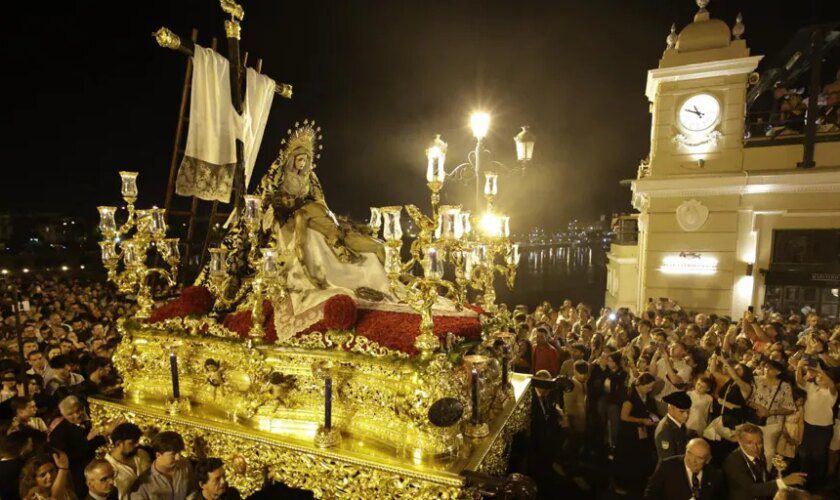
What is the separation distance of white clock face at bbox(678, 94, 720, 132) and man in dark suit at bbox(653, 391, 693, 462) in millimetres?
10762

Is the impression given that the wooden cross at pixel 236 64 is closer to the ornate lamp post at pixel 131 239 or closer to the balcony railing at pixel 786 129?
the ornate lamp post at pixel 131 239

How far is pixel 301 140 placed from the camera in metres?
6.39

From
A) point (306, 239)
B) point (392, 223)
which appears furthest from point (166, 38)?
point (392, 223)

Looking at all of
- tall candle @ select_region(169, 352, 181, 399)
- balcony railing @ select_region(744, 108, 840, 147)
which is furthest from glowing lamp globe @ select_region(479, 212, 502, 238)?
balcony railing @ select_region(744, 108, 840, 147)

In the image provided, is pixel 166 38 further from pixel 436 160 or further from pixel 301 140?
pixel 436 160

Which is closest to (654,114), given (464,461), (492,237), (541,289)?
(492,237)

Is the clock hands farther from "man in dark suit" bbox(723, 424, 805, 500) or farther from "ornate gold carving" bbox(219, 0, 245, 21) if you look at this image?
"ornate gold carving" bbox(219, 0, 245, 21)

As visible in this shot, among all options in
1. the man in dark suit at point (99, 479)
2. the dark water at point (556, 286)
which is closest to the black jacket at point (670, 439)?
the man in dark suit at point (99, 479)

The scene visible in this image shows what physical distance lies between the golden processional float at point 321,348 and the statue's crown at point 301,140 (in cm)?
3

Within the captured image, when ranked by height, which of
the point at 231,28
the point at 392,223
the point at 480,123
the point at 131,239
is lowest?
the point at 131,239

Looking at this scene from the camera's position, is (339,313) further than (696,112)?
No

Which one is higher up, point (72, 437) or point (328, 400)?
point (328, 400)

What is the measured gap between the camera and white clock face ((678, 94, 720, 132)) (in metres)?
12.3

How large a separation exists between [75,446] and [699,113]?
1524 cm
